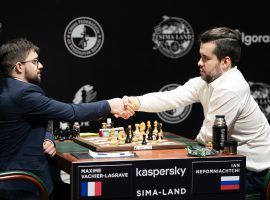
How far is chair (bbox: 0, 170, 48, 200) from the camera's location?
3.22 metres

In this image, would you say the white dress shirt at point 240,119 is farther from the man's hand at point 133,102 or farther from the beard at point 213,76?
the man's hand at point 133,102

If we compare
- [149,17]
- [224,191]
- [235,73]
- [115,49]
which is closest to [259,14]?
[149,17]

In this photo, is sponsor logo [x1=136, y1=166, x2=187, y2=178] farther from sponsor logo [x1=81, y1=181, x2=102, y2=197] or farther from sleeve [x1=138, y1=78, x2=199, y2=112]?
sleeve [x1=138, y1=78, x2=199, y2=112]

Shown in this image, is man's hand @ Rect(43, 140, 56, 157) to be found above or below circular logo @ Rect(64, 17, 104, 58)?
below

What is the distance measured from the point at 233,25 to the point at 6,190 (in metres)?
2.92

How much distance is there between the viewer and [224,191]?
136 inches

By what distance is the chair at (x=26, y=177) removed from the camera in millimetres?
3221

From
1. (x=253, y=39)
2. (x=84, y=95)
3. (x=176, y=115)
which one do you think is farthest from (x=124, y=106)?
(x=253, y=39)

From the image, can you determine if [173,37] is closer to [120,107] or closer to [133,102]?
[133,102]

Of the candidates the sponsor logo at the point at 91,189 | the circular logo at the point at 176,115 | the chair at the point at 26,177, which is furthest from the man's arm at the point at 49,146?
the circular logo at the point at 176,115

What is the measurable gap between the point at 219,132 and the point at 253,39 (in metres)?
2.23

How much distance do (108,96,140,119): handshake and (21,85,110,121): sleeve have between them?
0.25m

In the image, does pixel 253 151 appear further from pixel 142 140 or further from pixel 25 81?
pixel 25 81

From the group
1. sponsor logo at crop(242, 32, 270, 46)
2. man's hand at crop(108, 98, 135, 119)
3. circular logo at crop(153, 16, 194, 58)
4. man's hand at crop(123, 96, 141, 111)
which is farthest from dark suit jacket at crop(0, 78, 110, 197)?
sponsor logo at crop(242, 32, 270, 46)
